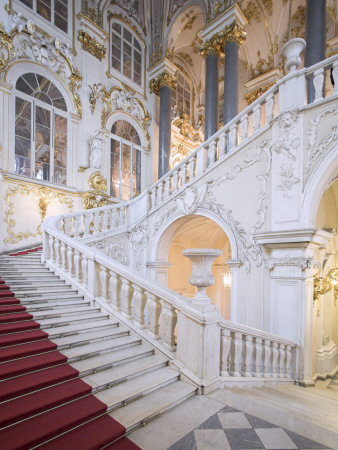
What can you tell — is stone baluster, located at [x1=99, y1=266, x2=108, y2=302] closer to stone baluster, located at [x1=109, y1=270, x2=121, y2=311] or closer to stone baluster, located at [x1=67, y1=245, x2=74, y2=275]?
stone baluster, located at [x1=109, y1=270, x2=121, y2=311]

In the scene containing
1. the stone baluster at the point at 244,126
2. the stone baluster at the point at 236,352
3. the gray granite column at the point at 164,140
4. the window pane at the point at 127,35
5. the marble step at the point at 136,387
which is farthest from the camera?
the window pane at the point at 127,35

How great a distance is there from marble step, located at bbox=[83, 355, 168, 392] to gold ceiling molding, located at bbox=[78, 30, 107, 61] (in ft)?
36.2

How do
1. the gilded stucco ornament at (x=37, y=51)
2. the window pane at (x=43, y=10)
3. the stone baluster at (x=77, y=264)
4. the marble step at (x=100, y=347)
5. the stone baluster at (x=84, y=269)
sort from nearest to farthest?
the marble step at (x=100, y=347) → the stone baluster at (x=84, y=269) → the stone baluster at (x=77, y=264) → the gilded stucco ornament at (x=37, y=51) → the window pane at (x=43, y=10)

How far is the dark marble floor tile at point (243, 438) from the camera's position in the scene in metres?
2.04

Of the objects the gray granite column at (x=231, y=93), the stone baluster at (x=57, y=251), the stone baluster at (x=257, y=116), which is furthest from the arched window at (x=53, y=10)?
the stone baluster at (x=57, y=251)

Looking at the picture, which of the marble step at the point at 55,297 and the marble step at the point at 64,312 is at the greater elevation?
the marble step at the point at 55,297

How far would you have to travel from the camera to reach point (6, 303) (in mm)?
3693

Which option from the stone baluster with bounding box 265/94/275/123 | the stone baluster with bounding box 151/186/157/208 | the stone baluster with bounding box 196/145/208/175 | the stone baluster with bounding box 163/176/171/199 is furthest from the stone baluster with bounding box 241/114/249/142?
the stone baluster with bounding box 151/186/157/208

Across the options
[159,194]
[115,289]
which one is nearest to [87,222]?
[159,194]

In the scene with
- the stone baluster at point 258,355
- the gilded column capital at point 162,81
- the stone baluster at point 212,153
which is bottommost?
the stone baluster at point 258,355

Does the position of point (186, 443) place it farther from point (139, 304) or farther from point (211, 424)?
point (139, 304)

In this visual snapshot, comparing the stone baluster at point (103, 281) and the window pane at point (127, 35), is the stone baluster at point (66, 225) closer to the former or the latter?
the stone baluster at point (103, 281)

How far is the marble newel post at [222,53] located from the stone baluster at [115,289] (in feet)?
21.0

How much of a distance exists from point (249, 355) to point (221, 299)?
709 cm
